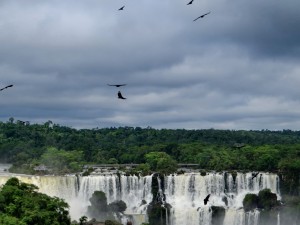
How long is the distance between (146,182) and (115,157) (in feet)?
59.0

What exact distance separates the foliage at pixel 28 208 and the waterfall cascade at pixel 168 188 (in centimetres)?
1858

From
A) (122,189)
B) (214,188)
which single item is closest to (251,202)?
(214,188)

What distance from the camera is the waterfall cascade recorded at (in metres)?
54.5

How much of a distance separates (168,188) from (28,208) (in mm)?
26263

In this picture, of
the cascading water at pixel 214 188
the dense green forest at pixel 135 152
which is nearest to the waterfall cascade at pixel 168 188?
the cascading water at pixel 214 188

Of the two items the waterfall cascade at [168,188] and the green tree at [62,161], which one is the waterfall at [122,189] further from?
the green tree at [62,161]

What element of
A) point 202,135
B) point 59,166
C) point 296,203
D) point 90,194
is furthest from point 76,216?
point 202,135

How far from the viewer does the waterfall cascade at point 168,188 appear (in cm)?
5450

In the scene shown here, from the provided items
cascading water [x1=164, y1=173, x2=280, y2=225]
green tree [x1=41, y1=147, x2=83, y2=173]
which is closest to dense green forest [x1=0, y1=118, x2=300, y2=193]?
green tree [x1=41, y1=147, x2=83, y2=173]

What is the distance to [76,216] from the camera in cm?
5212

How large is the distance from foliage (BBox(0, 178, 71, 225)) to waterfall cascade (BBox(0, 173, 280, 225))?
18.6m

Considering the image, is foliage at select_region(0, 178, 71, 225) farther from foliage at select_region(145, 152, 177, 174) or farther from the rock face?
foliage at select_region(145, 152, 177, 174)

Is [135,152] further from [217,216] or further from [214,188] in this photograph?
[217,216]

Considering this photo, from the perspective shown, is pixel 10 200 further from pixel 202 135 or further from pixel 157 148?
pixel 202 135
